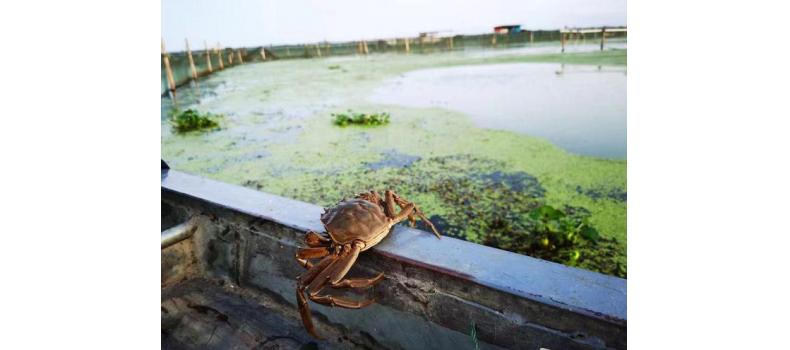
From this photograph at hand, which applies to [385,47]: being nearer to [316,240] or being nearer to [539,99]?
[539,99]

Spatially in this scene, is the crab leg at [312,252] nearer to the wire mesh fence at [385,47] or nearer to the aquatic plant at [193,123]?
the aquatic plant at [193,123]

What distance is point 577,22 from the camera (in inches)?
59.0

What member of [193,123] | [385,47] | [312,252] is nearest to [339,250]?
[312,252]

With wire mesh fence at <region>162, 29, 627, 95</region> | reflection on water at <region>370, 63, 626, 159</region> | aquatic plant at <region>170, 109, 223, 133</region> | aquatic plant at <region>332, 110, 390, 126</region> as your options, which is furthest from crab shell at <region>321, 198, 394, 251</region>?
wire mesh fence at <region>162, 29, 627, 95</region>

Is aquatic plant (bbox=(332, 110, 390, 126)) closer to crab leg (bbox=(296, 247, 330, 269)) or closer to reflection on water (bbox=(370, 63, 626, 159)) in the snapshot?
reflection on water (bbox=(370, 63, 626, 159))

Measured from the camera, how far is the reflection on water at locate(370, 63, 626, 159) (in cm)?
479

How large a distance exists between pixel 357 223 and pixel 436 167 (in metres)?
2.80

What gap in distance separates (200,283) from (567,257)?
1.99 metres

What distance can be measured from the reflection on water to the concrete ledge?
265 cm

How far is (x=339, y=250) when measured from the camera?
123cm
